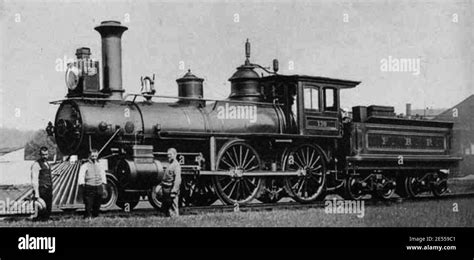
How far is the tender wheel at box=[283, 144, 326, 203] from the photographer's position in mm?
16516

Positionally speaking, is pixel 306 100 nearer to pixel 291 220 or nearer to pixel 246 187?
pixel 246 187

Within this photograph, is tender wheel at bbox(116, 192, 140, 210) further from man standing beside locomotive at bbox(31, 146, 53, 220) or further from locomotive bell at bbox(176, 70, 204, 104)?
locomotive bell at bbox(176, 70, 204, 104)

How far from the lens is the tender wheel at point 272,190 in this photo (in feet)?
53.3

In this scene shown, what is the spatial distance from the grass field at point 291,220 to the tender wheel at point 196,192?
1679 mm

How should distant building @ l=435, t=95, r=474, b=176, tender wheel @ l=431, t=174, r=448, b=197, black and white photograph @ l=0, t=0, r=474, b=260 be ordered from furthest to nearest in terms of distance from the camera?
distant building @ l=435, t=95, r=474, b=176 → tender wheel @ l=431, t=174, r=448, b=197 → black and white photograph @ l=0, t=0, r=474, b=260

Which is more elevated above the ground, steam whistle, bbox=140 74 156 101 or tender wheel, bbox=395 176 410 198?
steam whistle, bbox=140 74 156 101

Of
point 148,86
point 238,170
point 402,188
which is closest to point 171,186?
point 238,170

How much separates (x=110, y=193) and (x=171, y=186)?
1243mm

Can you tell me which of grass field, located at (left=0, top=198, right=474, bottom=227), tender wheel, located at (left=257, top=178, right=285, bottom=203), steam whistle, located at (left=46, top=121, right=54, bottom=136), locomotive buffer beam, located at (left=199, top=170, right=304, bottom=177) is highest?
steam whistle, located at (left=46, top=121, right=54, bottom=136)

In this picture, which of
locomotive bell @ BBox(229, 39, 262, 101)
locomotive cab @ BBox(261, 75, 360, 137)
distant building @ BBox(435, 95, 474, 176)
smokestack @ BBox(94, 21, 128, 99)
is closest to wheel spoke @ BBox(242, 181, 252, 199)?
locomotive cab @ BBox(261, 75, 360, 137)

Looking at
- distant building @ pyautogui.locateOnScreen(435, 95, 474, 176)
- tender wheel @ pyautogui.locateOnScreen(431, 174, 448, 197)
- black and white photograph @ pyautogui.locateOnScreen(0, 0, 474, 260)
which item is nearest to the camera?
black and white photograph @ pyautogui.locateOnScreen(0, 0, 474, 260)

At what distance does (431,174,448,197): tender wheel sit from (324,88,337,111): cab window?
13.7 ft
